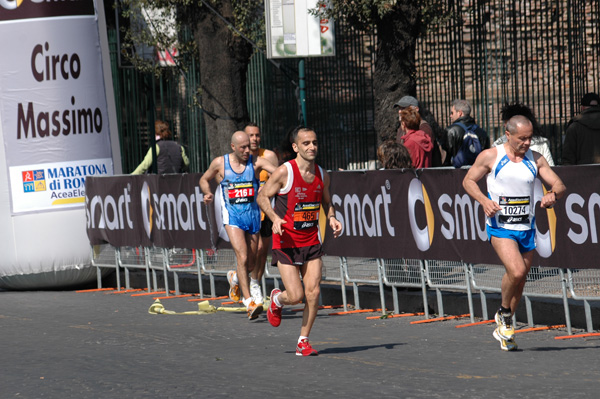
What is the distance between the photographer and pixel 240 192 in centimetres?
1196

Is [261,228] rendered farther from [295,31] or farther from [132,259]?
[132,259]

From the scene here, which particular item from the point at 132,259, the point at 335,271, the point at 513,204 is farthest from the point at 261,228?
the point at 513,204

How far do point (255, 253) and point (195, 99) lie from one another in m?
6.91

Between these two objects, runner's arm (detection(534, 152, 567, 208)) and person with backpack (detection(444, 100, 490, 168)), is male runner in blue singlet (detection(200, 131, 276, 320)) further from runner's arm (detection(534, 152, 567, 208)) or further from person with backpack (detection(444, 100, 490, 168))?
runner's arm (detection(534, 152, 567, 208))

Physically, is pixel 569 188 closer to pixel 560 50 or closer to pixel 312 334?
pixel 312 334

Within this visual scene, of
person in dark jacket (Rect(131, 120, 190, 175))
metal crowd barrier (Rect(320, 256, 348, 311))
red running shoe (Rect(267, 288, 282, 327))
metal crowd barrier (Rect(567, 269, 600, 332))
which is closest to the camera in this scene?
metal crowd barrier (Rect(567, 269, 600, 332))

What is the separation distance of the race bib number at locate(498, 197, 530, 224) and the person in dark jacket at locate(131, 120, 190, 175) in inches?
370

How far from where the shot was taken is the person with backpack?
39.3 feet

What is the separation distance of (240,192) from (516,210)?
390 cm

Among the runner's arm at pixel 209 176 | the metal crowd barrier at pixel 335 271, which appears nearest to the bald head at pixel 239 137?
the runner's arm at pixel 209 176

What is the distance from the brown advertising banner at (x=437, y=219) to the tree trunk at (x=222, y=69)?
17.0 ft

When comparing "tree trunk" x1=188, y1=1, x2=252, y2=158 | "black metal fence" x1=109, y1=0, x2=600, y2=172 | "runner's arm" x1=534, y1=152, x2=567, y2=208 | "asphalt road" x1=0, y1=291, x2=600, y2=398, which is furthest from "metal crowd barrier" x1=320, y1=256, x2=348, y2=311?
"tree trunk" x1=188, y1=1, x2=252, y2=158

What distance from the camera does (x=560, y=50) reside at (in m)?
15.9

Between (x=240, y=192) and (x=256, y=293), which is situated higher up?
(x=240, y=192)
